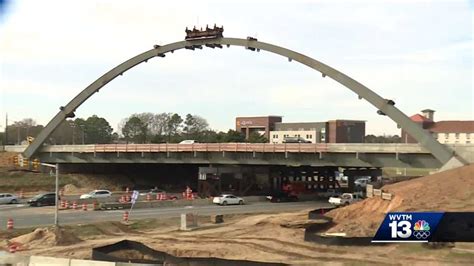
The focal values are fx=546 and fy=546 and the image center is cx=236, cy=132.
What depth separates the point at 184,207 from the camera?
2395 inches

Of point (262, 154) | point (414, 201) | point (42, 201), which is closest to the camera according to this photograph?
point (414, 201)

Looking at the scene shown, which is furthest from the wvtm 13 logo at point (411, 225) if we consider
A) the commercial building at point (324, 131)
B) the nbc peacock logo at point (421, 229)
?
the commercial building at point (324, 131)

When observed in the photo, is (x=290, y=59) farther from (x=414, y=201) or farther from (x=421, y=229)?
(x=421, y=229)

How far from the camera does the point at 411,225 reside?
17.4m

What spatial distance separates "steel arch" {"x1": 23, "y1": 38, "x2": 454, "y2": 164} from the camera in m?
58.4

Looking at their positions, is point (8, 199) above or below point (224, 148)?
below

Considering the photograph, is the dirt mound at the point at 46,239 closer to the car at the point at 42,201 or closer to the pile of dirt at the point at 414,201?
the pile of dirt at the point at 414,201

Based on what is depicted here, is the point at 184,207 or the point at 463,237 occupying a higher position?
the point at 463,237

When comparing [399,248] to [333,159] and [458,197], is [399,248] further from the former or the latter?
[333,159]

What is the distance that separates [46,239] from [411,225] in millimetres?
24868

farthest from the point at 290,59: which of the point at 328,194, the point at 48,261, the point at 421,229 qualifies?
the point at 421,229

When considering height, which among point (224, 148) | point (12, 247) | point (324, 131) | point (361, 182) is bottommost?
point (361, 182)

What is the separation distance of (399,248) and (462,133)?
600 feet

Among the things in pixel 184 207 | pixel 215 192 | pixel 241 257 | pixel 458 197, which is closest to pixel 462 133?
pixel 215 192
